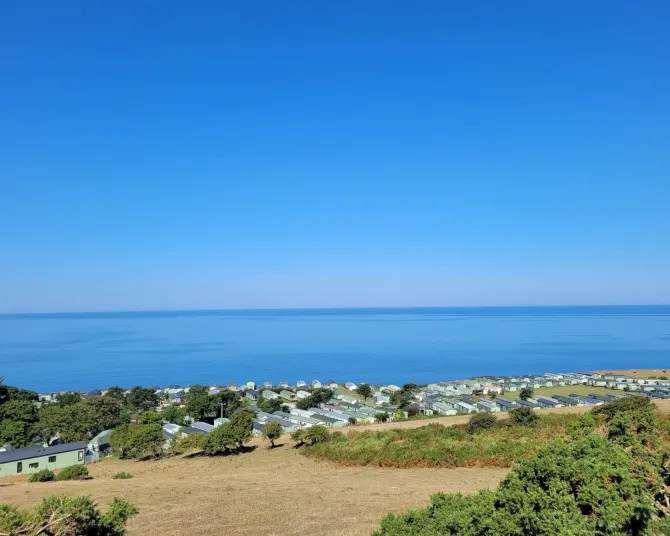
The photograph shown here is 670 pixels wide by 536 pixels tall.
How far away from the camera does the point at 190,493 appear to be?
17.2m

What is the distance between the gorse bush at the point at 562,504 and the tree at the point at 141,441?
25.4 metres

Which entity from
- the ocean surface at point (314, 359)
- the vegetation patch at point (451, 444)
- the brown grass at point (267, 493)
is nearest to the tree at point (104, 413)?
the brown grass at point (267, 493)

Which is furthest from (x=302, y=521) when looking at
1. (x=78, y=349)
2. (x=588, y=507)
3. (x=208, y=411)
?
(x=78, y=349)

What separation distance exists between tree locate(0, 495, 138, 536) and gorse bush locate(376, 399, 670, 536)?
192 inches

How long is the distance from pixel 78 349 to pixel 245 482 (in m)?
140

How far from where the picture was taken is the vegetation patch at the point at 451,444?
2091 centimetres

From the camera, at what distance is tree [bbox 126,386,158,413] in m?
51.5

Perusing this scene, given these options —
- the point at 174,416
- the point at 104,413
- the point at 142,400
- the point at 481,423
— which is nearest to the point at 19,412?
the point at 104,413

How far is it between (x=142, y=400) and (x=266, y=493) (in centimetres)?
4108

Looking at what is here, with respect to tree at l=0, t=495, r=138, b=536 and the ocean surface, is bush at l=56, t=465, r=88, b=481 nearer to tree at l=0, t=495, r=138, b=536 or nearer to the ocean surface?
tree at l=0, t=495, r=138, b=536

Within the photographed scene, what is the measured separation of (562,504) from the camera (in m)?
7.02

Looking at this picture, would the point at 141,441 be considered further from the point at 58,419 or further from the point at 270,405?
the point at 270,405

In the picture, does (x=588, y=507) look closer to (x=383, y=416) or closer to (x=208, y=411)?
(x=383, y=416)

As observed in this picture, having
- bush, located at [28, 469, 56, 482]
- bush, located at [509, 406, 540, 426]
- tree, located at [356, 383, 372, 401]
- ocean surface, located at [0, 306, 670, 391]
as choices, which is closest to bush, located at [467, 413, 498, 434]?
bush, located at [509, 406, 540, 426]
